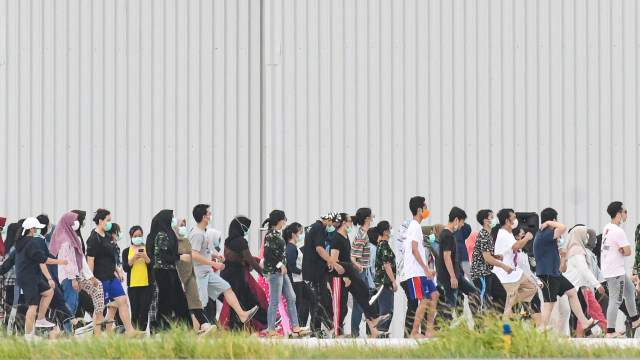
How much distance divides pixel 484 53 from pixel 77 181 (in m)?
6.33

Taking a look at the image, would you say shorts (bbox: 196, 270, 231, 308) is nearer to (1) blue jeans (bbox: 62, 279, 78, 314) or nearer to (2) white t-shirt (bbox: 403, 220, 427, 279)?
(1) blue jeans (bbox: 62, 279, 78, 314)

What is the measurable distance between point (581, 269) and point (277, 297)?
3785 mm

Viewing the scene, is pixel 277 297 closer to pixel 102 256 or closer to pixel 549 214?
pixel 102 256

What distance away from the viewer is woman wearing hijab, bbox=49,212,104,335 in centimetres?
1834

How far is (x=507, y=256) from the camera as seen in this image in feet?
61.0

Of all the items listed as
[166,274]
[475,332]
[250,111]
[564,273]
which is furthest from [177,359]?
[250,111]

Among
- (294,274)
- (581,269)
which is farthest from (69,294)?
(581,269)

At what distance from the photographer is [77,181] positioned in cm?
2309

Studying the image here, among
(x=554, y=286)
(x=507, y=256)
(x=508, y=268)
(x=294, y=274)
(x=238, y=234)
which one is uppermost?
(x=238, y=234)

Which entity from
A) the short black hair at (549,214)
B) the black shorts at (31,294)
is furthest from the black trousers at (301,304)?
the black shorts at (31,294)

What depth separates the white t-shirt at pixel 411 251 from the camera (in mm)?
18172

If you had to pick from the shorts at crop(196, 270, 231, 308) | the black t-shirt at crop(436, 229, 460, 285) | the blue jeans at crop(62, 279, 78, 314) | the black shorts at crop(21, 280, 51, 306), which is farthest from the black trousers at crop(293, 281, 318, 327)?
the black shorts at crop(21, 280, 51, 306)

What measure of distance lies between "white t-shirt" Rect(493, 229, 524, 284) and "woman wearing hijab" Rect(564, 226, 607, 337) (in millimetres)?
927

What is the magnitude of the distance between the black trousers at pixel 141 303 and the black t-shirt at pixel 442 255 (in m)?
3.49
